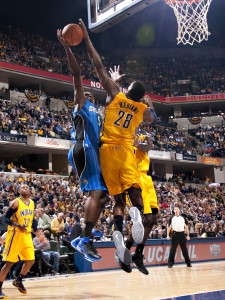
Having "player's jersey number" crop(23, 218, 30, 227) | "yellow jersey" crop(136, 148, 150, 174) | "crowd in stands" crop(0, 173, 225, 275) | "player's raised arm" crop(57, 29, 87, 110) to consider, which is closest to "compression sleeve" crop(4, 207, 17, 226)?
"player's jersey number" crop(23, 218, 30, 227)

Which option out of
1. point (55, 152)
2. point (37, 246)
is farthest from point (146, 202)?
point (55, 152)

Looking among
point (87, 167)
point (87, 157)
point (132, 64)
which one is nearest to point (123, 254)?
point (87, 167)

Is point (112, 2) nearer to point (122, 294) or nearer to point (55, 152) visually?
point (122, 294)

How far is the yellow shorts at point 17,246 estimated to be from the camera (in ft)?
23.5

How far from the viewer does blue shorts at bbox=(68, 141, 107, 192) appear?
15.8ft

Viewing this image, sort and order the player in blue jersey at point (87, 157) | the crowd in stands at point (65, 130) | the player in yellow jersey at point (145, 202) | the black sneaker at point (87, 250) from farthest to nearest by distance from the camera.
A: the crowd in stands at point (65, 130), the player in yellow jersey at point (145, 202), the player in blue jersey at point (87, 157), the black sneaker at point (87, 250)

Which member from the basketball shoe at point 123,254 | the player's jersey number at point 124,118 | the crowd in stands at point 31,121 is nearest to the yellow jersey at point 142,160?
the player's jersey number at point 124,118

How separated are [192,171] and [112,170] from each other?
108ft

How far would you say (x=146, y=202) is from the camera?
6473mm

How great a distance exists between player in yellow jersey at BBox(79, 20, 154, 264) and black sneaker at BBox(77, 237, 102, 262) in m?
0.32

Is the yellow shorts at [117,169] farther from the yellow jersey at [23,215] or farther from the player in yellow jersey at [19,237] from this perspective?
the yellow jersey at [23,215]

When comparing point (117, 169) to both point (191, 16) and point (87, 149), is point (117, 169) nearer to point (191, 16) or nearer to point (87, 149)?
point (87, 149)

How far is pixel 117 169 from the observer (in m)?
4.84

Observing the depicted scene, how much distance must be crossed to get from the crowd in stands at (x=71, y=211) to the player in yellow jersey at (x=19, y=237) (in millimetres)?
2317
